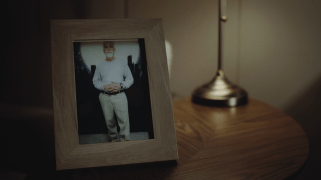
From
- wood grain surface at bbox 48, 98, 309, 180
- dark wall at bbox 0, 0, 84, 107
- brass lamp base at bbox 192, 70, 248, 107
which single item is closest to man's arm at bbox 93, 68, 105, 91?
wood grain surface at bbox 48, 98, 309, 180

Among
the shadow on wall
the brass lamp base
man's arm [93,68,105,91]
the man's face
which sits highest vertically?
the man's face

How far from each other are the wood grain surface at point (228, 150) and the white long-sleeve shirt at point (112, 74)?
0.47 feet

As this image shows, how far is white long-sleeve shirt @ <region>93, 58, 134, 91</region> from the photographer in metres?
0.41

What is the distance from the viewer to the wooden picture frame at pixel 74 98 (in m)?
0.39

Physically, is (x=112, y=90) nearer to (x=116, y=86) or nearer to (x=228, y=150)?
(x=116, y=86)

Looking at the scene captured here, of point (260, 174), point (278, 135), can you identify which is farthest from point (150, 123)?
point (278, 135)

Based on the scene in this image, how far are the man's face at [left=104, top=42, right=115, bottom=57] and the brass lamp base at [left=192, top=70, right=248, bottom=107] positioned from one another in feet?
1.37

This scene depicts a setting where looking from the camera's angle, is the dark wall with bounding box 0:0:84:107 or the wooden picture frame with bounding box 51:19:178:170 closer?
the wooden picture frame with bounding box 51:19:178:170

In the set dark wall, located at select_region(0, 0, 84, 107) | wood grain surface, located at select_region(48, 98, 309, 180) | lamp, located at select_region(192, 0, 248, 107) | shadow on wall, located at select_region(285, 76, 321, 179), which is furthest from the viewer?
shadow on wall, located at select_region(285, 76, 321, 179)

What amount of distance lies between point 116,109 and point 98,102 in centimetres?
3

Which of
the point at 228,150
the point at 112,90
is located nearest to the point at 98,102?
the point at 112,90

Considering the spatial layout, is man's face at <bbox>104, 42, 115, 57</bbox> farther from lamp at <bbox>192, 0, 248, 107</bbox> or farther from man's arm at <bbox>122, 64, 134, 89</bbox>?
lamp at <bbox>192, 0, 248, 107</bbox>

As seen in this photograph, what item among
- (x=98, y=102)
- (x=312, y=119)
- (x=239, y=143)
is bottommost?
(x=312, y=119)

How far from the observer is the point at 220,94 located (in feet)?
2.45
